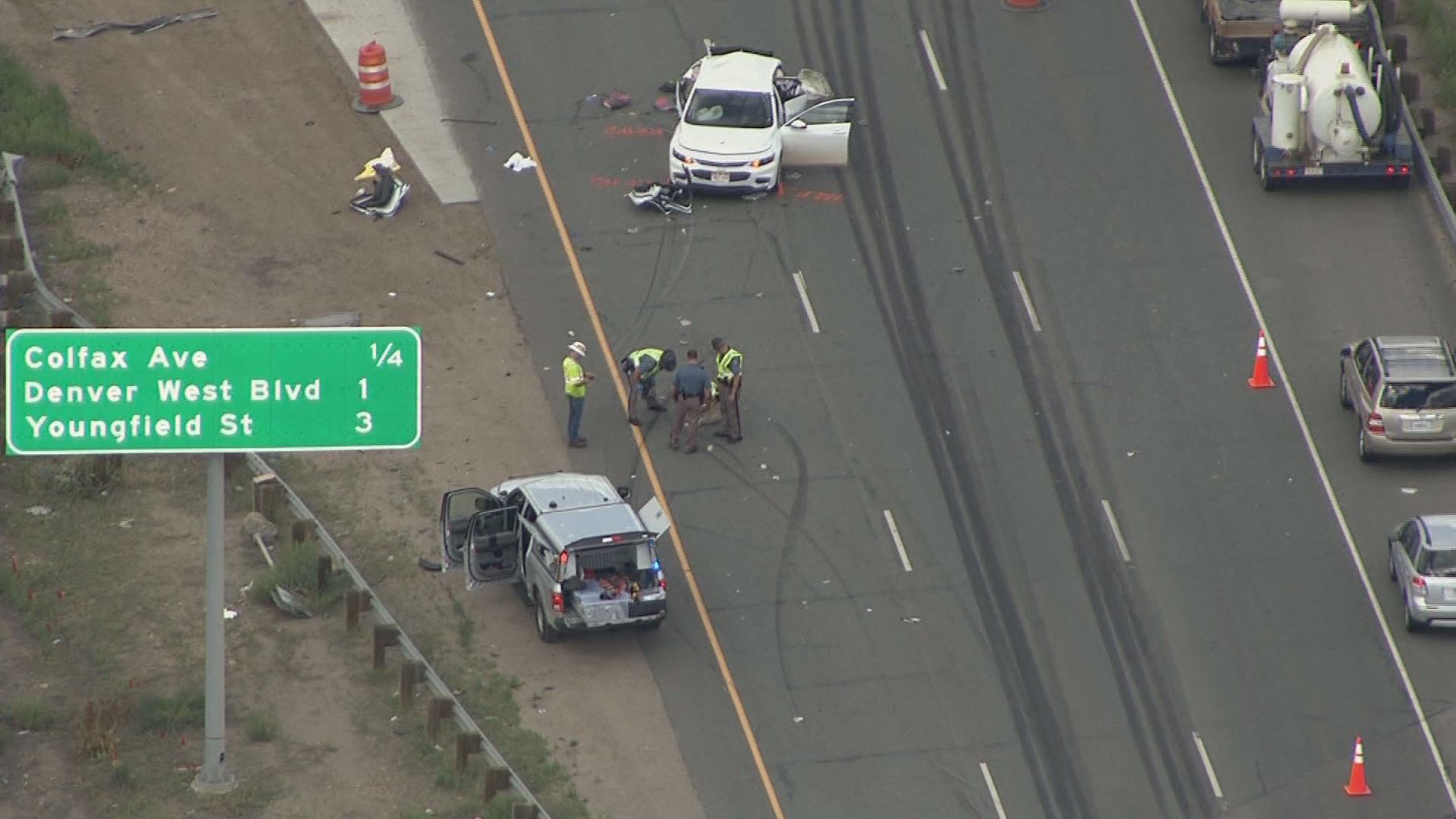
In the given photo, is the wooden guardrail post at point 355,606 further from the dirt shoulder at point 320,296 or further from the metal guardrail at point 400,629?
the dirt shoulder at point 320,296

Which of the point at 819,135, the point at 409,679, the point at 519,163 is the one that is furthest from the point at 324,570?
the point at 819,135

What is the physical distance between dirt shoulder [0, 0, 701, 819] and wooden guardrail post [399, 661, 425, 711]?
2.00 feet

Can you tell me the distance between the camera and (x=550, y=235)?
44625 millimetres

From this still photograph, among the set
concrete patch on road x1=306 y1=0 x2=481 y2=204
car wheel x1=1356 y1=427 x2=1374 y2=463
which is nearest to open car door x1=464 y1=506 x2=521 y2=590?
concrete patch on road x1=306 y1=0 x2=481 y2=204

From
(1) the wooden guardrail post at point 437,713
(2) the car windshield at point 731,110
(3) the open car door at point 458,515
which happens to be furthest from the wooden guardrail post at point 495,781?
(2) the car windshield at point 731,110

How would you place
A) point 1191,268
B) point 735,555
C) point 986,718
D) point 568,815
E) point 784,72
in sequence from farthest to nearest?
1. point 784,72
2. point 1191,268
3. point 735,555
4. point 986,718
5. point 568,815

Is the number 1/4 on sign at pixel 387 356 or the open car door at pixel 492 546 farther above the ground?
the number 1/4 on sign at pixel 387 356

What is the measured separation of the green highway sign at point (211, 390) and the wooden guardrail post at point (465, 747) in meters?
4.21

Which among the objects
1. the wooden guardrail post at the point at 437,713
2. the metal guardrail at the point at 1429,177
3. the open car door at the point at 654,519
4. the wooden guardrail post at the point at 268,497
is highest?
the metal guardrail at the point at 1429,177

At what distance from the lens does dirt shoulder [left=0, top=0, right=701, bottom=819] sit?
33781 mm

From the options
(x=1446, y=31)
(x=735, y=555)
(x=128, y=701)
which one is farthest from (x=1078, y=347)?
(x=128, y=701)

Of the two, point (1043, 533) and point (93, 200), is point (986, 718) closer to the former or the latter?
point (1043, 533)

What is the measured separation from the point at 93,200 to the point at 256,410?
58.4ft

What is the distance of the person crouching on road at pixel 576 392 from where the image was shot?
38562mm
